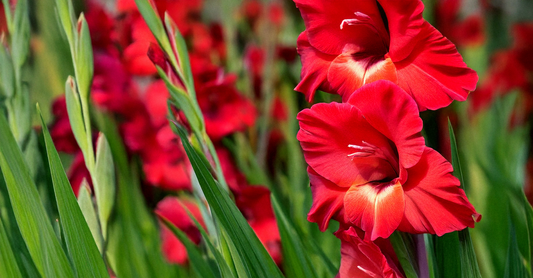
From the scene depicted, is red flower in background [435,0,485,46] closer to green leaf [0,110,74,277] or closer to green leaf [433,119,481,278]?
green leaf [433,119,481,278]

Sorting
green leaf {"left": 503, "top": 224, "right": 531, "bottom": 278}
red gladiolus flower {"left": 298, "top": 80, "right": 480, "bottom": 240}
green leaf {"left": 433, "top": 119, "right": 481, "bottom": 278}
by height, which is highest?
red gladiolus flower {"left": 298, "top": 80, "right": 480, "bottom": 240}

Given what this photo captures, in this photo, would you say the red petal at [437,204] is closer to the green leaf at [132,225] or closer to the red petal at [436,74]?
the red petal at [436,74]

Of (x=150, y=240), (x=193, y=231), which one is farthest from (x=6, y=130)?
(x=150, y=240)

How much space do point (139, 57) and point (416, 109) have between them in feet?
1.84

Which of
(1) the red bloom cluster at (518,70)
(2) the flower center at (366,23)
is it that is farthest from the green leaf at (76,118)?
(1) the red bloom cluster at (518,70)

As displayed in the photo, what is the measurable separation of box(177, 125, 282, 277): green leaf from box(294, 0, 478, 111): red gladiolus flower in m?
0.10

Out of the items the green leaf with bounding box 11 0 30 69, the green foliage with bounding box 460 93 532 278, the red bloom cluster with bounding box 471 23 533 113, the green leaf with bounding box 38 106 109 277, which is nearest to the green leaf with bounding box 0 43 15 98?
the green leaf with bounding box 11 0 30 69

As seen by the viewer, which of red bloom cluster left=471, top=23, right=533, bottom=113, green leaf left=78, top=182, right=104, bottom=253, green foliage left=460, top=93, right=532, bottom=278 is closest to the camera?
green leaf left=78, top=182, right=104, bottom=253

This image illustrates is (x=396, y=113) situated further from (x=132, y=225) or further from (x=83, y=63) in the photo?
(x=132, y=225)

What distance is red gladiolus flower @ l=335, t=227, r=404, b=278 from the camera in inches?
13.4

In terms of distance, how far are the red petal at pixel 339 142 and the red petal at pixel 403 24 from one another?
0.05 meters

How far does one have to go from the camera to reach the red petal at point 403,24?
33cm

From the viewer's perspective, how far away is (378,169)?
37cm

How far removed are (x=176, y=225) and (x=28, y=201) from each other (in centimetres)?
31
